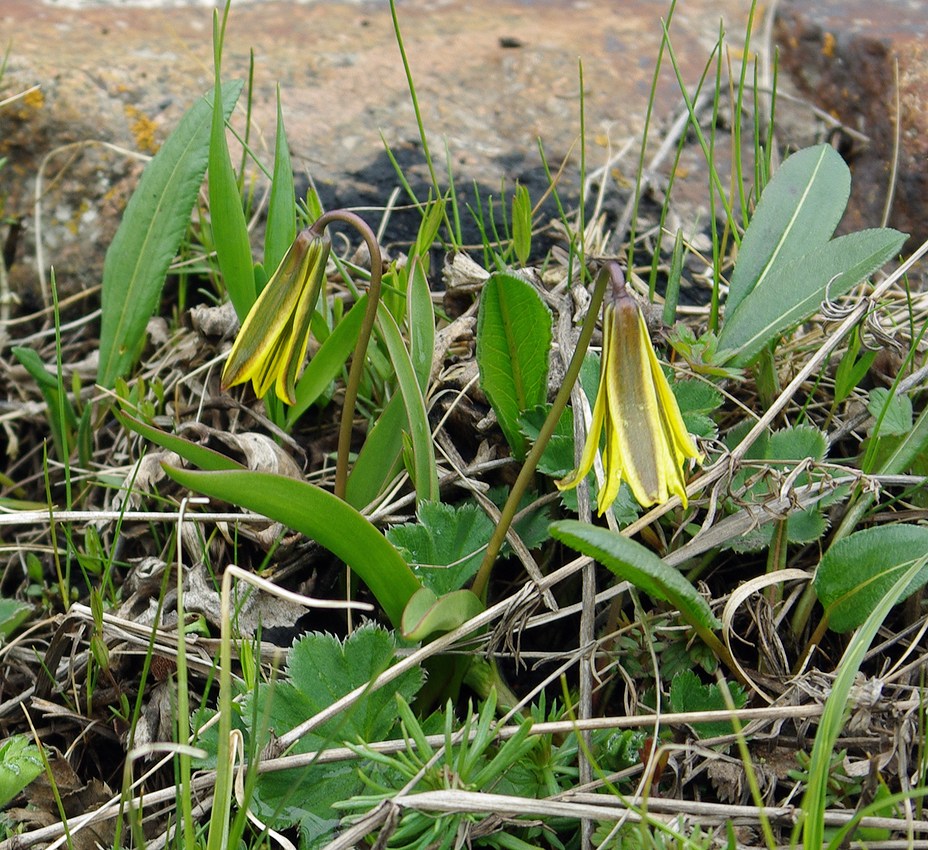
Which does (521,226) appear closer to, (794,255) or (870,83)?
(794,255)

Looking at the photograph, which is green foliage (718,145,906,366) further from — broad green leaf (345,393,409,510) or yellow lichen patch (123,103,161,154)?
yellow lichen patch (123,103,161,154)

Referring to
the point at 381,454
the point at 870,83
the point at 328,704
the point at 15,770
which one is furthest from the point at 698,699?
the point at 870,83

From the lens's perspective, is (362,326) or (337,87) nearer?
(362,326)

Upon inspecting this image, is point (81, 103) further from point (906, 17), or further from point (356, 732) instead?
point (906, 17)

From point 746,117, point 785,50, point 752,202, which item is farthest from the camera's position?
point 785,50

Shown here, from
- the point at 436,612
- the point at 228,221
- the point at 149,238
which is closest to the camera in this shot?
the point at 436,612

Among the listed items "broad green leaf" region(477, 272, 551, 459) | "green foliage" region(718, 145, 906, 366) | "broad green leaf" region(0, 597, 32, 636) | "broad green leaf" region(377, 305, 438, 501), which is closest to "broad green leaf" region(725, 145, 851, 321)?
"green foliage" region(718, 145, 906, 366)

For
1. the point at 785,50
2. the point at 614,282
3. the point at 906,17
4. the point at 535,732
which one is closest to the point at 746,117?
the point at 785,50
